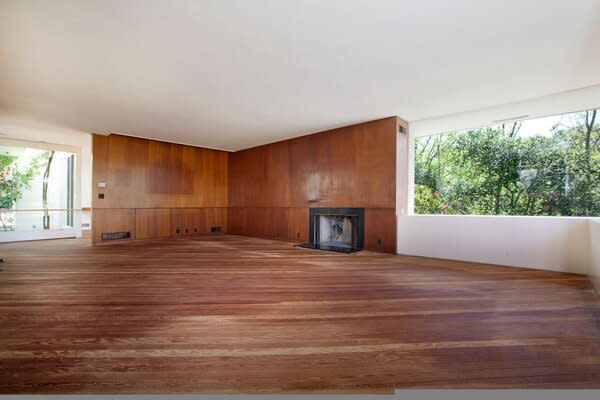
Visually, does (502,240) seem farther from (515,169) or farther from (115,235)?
(115,235)

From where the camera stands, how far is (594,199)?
4.02 metres

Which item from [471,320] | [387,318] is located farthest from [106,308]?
[471,320]

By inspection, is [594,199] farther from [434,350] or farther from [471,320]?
[434,350]

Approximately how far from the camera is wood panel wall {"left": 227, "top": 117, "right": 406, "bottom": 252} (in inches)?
210

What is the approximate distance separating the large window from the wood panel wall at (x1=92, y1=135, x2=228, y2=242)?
608 centimetres

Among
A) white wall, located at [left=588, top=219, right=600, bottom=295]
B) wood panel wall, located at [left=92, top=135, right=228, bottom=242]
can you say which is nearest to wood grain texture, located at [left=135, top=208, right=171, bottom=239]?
wood panel wall, located at [left=92, top=135, right=228, bottom=242]

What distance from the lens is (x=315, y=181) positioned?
21.2 ft

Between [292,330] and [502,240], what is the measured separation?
158 inches

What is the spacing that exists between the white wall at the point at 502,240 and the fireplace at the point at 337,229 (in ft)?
2.92

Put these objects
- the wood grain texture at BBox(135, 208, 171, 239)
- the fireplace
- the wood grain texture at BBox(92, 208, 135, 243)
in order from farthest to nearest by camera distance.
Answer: the wood grain texture at BBox(135, 208, 171, 239)
the wood grain texture at BBox(92, 208, 135, 243)
the fireplace

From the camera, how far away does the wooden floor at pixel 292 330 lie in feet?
4.87

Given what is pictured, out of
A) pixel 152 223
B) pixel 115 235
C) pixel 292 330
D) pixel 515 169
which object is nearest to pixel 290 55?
pixel 292 330

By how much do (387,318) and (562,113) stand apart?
178 inches

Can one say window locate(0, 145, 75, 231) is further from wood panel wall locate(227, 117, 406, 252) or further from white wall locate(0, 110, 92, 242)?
wood panel wall locate(227, 117, 406, 252)
